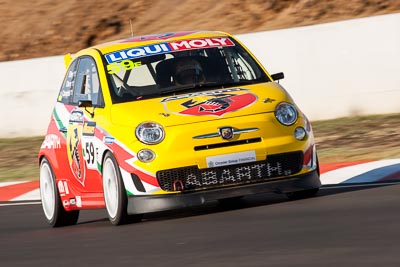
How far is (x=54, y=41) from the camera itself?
22969 mm

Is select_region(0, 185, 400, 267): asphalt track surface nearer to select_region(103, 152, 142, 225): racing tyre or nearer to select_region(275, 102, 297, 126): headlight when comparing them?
select_region(103, 152, 142, 225): racing tyre

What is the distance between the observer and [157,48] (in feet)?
32.7

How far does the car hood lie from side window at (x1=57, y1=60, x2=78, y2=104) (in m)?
1.14

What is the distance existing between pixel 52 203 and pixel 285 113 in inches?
95.0

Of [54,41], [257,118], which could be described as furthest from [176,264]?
[54,41]

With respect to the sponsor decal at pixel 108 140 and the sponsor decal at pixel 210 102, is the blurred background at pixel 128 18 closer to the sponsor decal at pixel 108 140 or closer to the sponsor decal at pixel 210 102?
the sponsor decal at pixel 210 102

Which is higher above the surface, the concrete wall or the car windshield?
the car windshield

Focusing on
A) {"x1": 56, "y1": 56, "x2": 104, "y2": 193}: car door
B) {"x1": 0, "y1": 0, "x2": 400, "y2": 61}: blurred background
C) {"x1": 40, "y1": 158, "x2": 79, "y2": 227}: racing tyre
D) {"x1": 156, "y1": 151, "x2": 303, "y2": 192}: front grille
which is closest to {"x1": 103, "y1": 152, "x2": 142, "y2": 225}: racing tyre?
{"x1": 56, "y1": 56, "x2": 104, "y2": 193}: car door

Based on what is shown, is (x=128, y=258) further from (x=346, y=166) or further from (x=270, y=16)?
(x=270, y=16)

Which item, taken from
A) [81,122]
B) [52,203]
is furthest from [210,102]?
[52,203]

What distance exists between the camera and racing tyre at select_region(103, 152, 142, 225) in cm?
886

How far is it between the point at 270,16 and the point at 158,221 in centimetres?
1175

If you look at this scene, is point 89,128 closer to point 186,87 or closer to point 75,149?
point 75,149

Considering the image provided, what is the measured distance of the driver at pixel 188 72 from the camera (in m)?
9.65
